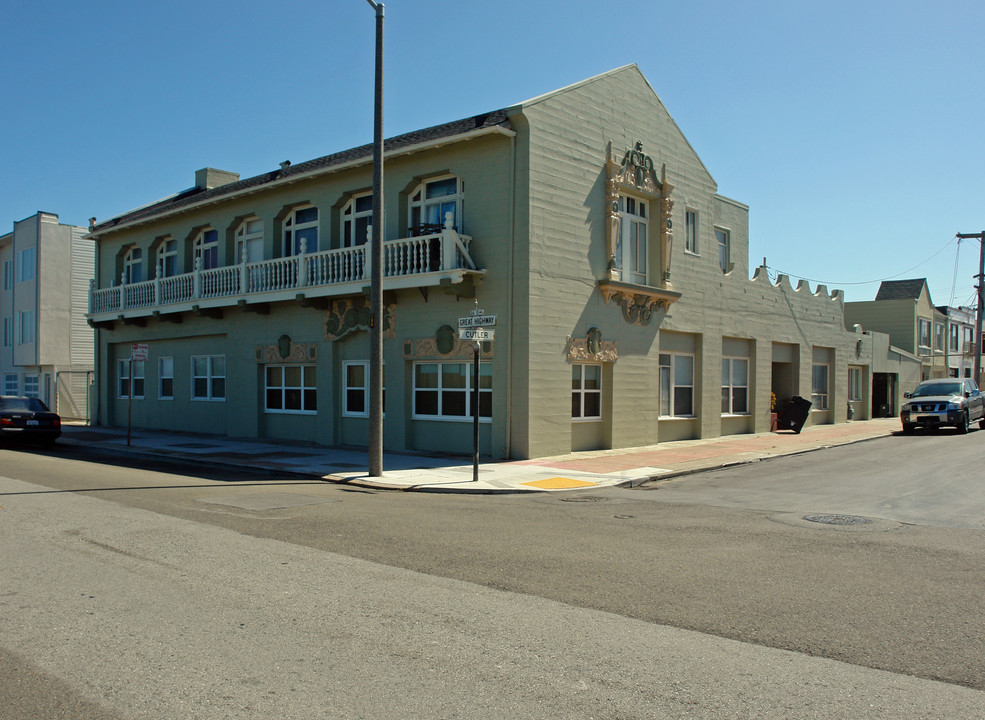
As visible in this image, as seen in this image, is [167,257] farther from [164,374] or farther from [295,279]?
[295,279]

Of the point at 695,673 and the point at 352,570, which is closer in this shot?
the point at 695,673

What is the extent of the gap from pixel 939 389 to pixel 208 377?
25385mm

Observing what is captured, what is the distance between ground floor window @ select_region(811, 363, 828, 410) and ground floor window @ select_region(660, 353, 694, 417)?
31.1 ft

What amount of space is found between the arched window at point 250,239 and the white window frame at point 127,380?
723 centimetres

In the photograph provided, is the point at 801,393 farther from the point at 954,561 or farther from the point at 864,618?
the point at 864,618

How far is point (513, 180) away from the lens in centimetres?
1811

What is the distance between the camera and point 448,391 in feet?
63.1

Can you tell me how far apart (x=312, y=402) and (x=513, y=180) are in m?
8.98

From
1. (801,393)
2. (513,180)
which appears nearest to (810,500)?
(513,180)

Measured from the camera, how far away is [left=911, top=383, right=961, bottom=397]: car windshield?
2777cm

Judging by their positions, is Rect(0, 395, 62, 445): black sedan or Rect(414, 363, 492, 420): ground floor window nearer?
Rect(414, 363, 492, 420): ground floor window

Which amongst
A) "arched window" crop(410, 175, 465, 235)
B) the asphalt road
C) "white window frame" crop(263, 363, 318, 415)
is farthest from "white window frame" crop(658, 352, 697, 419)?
the asphalt road

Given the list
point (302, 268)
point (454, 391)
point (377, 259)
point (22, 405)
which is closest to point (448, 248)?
point (377, 259)

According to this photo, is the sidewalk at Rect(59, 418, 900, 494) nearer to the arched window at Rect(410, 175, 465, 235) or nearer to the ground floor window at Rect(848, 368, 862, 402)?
the arched window at Rect(410, 175, 465, 235)
